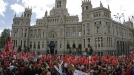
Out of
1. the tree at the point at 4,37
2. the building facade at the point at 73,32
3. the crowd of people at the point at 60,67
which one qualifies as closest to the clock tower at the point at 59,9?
the building facade at the point at 73,32

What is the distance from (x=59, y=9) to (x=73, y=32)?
1678 cm

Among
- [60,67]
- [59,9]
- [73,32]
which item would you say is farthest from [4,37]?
[60,67]

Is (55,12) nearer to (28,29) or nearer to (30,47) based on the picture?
(28,29)

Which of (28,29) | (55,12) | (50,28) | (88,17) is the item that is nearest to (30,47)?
(28,29)

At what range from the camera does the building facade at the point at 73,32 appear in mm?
53344

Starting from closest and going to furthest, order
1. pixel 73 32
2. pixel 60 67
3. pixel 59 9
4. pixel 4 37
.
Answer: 1. pixel 60 67
2. pixel 73 32
3. pixel 59 9
4. pixel 4 37

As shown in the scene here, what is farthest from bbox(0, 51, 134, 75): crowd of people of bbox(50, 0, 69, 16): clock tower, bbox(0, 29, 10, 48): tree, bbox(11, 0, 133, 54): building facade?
bbox(0, 29, 10, 48): tree

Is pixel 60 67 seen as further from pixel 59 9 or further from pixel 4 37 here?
pixel 4 37

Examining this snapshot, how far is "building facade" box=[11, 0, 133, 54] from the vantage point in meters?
53.3

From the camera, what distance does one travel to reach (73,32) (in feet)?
Answer: 210

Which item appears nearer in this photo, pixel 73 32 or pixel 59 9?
pixel 73 32

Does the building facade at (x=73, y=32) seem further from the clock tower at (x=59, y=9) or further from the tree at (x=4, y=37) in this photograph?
the tree at (x=4, y=37)

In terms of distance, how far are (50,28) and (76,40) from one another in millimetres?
14359

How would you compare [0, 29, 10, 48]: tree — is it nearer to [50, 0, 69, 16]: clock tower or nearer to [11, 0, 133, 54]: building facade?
[11, 0, 133, 54]: building facade
